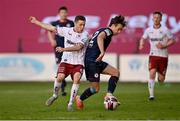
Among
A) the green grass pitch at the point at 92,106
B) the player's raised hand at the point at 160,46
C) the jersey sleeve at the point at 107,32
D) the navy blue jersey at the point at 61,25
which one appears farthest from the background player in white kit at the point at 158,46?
the jersey sleeve at the point at 107,32

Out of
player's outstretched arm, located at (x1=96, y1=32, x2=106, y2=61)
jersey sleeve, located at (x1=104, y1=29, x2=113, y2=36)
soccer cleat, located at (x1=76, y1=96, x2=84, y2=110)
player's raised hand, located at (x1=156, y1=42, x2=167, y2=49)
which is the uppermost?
jersey sleeve, located at (x1=104, y1=29, x2=113, y2=36)

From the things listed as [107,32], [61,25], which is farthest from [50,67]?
[107,32]

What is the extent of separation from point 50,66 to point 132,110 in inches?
479

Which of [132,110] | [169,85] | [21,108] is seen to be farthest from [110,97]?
[169,85]

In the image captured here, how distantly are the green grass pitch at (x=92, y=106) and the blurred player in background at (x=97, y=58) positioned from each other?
419 millimetres

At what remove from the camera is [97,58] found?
16.5 meters

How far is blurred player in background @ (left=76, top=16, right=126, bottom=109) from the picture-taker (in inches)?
649

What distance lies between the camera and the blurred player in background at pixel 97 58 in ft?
54.1

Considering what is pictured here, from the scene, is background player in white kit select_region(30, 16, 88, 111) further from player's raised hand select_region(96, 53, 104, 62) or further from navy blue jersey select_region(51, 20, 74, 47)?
navy blue jersey select_region(51, 20, 74, 47)

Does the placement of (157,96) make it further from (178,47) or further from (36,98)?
(178,47)

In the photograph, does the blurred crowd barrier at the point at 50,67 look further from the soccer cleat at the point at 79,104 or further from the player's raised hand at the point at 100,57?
the player's raised hand at the point at 100,57

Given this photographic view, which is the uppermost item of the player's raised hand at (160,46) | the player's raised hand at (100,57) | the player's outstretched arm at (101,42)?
the player's outstretched arm at (101,42)

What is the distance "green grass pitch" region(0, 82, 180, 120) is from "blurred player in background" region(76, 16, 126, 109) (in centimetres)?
42

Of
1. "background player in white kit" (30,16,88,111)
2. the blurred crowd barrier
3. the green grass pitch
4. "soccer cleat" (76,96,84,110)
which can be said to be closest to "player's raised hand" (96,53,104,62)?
"background player in white kit" (30,16,88,111)
